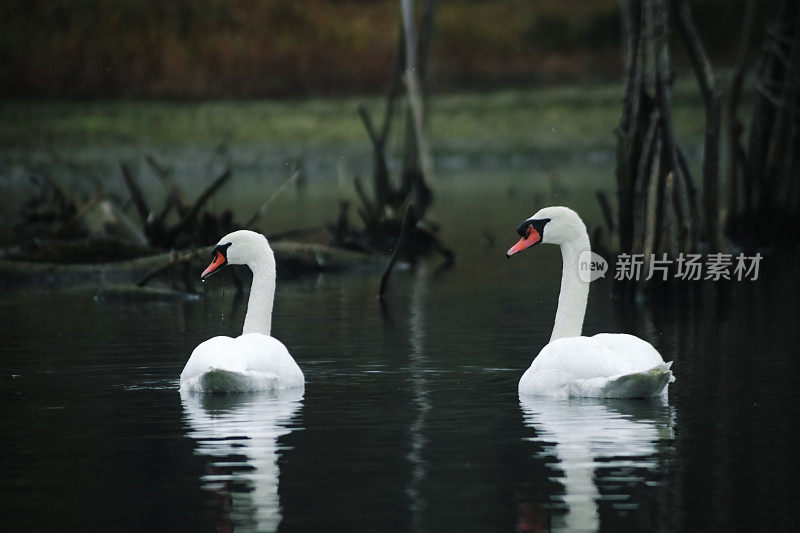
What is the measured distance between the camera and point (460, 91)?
75188 millimetres

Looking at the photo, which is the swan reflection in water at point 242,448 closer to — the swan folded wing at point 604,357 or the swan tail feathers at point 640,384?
the swan folded wing at point 604,357

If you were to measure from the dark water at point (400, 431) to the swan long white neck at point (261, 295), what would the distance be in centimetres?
56

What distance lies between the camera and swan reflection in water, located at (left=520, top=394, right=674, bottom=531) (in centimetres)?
872

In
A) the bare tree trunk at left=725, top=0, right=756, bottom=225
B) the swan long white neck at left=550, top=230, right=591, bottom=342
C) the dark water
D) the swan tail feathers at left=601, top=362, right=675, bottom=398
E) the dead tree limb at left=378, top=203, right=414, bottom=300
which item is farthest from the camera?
the bare tree trunk at left=725, top=0, right=756, bottom=225

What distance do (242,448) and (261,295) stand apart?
371 centimetres

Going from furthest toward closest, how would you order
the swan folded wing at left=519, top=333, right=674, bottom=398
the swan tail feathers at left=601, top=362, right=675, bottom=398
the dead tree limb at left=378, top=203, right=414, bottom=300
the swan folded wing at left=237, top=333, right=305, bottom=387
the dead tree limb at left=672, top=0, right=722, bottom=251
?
the dead tree limb at left=672, top=0, right=722, bottom=251
the dead tree limb at left=378, top=203, right=414, bottom=300
the swan folded wing at left=237, top=333, right=305, bottom=387
the swan folded wing at left=519, top=333, right=674, bottom=398
the swan tail feathers at left=601, top=362, right=675, bottom=398

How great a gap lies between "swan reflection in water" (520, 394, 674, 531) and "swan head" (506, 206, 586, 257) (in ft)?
5.65

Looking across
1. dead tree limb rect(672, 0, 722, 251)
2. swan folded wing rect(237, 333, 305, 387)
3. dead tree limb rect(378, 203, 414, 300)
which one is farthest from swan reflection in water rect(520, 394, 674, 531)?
dead tree limb rect(672, 0, 722, 251)

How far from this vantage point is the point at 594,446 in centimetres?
1016

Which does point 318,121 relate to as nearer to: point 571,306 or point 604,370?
point 571,306

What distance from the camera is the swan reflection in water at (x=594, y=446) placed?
8719mm

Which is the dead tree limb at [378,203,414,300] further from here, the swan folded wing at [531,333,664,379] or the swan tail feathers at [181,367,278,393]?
the swan folded wing at [531,333,664,379]

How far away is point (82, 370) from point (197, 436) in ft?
10.7

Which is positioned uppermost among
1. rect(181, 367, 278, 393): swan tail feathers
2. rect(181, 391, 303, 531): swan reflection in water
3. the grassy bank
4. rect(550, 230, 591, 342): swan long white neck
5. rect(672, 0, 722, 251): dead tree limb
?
the grassy bank
